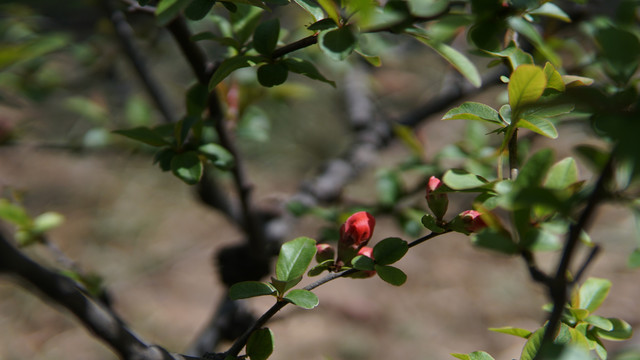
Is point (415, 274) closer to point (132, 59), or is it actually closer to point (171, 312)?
point (171, 312)

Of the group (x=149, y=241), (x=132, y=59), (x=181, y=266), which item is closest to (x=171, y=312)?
(x=181, y=266)

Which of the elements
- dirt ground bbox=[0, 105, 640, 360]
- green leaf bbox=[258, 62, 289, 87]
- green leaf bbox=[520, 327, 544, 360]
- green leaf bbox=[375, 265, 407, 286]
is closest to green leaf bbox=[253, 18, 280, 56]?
green leaf bbox=[258, 62, 289, 87]

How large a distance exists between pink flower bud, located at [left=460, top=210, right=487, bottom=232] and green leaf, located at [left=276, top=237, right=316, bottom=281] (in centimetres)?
14

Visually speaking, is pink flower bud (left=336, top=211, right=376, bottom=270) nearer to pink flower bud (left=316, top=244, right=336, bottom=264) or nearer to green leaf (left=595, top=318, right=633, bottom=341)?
pink flower bud (left=316, top=244, right=336, bottom=264)

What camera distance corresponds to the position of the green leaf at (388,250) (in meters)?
0.44

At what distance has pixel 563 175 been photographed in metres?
0.46

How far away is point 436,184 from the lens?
0.46 metres

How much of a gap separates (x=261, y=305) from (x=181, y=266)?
1.54 ft

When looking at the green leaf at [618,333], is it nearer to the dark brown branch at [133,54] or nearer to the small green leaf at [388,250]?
the small green leaf at [388,250]

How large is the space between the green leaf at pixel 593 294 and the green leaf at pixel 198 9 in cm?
46

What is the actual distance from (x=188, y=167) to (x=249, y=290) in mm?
154

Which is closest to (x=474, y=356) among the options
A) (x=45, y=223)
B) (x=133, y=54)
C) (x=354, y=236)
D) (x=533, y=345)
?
(x=533, y=345)

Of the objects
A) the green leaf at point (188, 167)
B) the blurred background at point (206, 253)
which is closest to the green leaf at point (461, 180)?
the green leaf at point (188, 167)

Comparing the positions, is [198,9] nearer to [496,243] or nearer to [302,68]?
[302,68]
